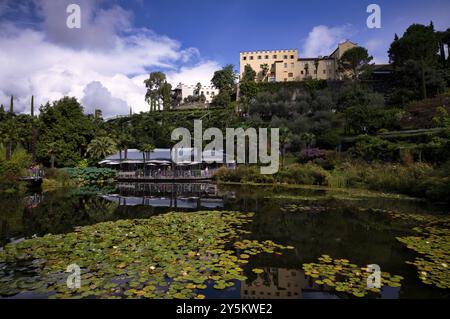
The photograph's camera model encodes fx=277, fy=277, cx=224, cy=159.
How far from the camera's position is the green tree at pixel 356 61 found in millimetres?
63531

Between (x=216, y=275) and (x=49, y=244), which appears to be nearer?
(x=216, y=275)

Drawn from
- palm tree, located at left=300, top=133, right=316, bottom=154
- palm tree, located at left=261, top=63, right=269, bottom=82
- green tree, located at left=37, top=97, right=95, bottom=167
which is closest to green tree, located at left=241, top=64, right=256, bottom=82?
palm tree, located at left=261, top=63, right=269, bottom=82

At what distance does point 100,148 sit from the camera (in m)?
38.2

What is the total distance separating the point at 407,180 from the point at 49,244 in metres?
20.8

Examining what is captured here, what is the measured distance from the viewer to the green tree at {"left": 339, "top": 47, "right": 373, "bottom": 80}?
2501 inches

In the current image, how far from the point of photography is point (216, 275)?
5625mm

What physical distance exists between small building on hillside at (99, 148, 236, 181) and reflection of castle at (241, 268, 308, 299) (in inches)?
1047

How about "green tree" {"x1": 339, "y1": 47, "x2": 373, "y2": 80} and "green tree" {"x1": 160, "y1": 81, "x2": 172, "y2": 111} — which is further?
"green tree" {"x1": 160, "y1": 81, "x2": 172, "y2": 111}

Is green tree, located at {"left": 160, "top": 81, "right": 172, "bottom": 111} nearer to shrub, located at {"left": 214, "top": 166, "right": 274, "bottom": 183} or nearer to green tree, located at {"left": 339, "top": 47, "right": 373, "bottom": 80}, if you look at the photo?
green tree, located at {"left": 339, "top": 47, "right": 373, "bottom": 80}

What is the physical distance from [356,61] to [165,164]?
5193 centimetres

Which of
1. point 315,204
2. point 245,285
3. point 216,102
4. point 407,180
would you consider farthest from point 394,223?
point 216,102

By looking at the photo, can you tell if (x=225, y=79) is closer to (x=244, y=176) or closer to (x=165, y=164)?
(x=165, y=164)

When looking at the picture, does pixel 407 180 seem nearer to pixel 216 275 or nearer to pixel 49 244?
pixel 216 275
